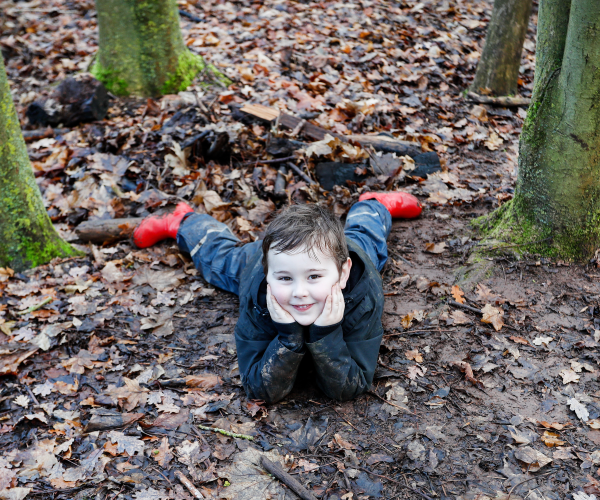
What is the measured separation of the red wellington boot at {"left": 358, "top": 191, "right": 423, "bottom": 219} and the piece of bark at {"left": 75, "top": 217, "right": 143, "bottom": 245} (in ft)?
7.74

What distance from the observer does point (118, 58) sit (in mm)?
6891

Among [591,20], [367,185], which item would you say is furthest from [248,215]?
[591,20]

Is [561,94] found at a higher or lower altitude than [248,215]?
higher

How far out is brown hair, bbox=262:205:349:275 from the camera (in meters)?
2.96

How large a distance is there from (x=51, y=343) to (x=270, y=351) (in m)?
1.84

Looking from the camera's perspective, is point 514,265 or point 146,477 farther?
point 514,265

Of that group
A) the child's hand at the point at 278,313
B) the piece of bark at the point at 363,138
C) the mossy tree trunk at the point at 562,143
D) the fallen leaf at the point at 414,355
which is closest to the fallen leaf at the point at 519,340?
the fallen leaf at the point at 414,355

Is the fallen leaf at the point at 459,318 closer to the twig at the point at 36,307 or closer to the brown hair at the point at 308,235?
the brown hair at the point at 308,235

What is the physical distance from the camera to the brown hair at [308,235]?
2.96 meters

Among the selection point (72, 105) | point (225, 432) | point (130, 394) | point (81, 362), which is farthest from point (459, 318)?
point (72, 105)

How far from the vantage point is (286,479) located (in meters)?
2.76

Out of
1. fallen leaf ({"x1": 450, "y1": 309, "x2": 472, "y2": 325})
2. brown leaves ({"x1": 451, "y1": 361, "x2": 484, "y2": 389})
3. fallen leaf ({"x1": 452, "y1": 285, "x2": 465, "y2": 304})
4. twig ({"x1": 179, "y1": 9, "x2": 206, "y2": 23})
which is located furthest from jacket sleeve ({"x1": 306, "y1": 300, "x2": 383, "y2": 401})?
twig ({"x1": 179, "y1": 9, "x2": 206, "y2": 23})

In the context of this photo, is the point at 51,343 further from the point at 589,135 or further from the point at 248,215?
the point at 589,135

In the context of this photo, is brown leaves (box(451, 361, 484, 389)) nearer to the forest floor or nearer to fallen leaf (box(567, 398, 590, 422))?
the forest floor
